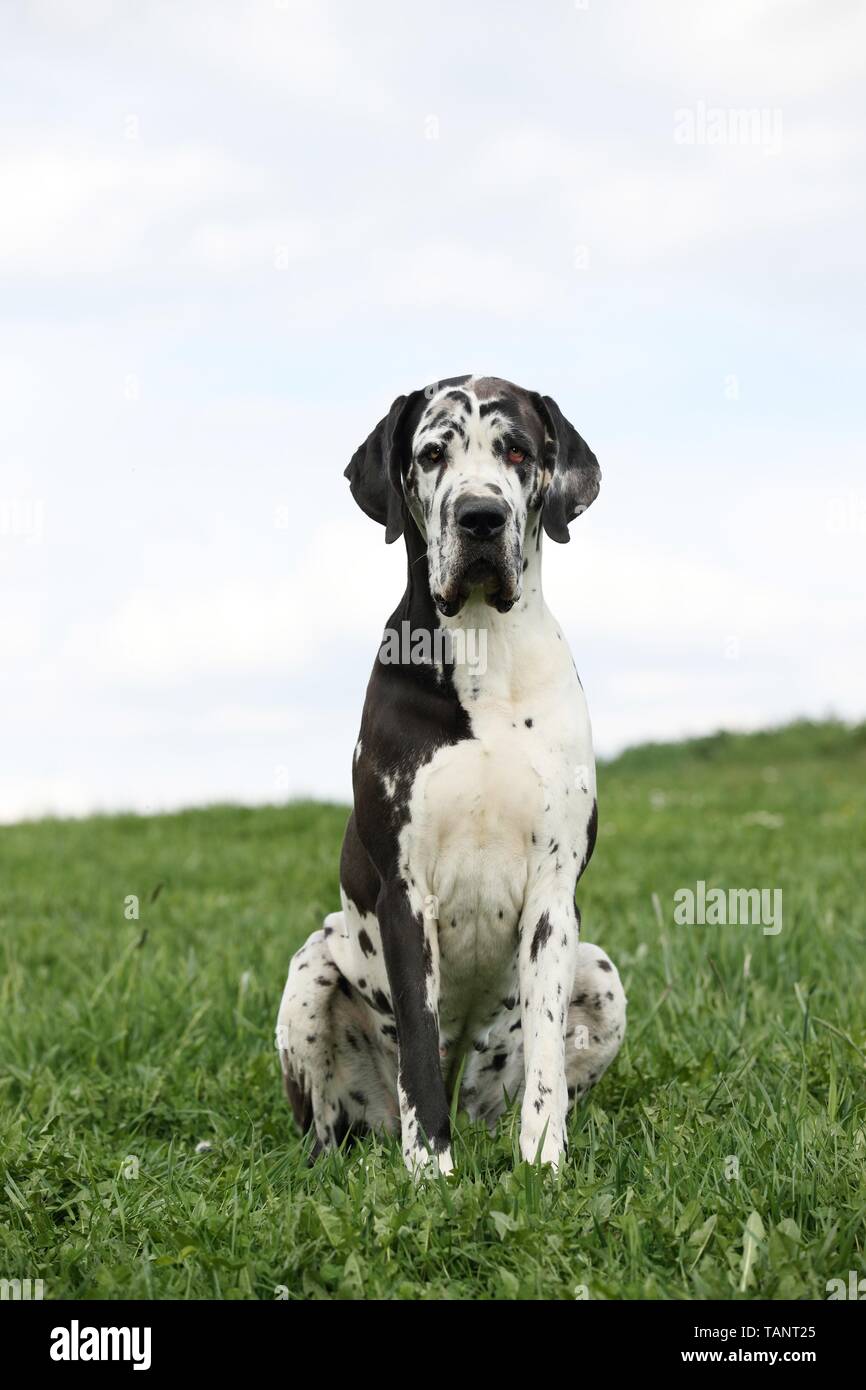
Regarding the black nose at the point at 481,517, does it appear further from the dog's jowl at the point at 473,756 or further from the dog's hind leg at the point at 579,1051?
the dog's hind leg at the point at 579,1051

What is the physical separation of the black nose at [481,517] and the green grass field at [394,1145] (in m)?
1.69

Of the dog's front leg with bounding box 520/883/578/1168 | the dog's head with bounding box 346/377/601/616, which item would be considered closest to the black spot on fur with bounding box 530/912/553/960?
the dog's front leg with bounding box 520/883/578/1168

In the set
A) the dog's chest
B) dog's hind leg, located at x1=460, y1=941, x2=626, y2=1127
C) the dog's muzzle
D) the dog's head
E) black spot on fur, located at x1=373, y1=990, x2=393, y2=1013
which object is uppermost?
the dog's head

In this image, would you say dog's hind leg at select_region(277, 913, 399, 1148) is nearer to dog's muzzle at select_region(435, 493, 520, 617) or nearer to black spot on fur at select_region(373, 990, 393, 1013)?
black spot on fur at select_region(373, 990, 393, 1013)

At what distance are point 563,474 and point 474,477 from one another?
1.35ft

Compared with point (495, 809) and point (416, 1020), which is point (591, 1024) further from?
point (495, 809)

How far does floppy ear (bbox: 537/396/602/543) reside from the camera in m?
4.23

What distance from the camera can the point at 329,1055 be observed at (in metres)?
4.70

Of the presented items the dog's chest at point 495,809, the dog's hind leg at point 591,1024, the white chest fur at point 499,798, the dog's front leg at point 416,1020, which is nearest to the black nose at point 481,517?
the white chest fur at point 499,798

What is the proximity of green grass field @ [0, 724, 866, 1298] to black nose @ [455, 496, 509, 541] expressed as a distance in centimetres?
169

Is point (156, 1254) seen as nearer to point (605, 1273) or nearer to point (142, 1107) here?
point (605, 1273)

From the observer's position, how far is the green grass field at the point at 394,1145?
10.8 ft
